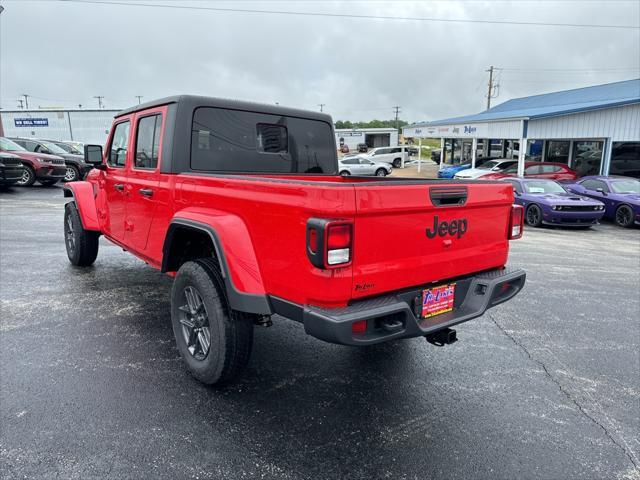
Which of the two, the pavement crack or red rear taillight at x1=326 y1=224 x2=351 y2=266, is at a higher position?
red rear taillight at x1=326 y1=224 x2=351 y2=266

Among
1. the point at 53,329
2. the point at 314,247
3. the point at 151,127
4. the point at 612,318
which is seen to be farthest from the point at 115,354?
the point at 612,318

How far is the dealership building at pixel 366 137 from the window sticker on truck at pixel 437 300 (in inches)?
2340

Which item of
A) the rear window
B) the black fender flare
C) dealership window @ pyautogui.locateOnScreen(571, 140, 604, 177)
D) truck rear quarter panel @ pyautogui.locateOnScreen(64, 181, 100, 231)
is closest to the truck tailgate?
the black fender flare

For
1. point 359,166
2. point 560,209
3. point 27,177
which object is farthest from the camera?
point 359,166

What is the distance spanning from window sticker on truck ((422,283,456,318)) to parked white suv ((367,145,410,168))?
126ft

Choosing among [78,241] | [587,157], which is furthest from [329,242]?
[587,157]

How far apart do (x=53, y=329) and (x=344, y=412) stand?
9.39 feet

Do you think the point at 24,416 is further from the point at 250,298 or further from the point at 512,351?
the point at 512,351

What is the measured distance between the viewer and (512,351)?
4062 millimetres

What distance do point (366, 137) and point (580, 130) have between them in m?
47.3

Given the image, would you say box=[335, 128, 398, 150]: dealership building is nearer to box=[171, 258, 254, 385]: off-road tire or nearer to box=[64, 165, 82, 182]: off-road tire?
box=[64, 165, 82, 182]: off-road tire

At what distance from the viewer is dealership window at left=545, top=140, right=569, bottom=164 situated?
27109 mm

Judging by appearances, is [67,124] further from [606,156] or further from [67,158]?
[606,156]

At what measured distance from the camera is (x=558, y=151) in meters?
27.8
